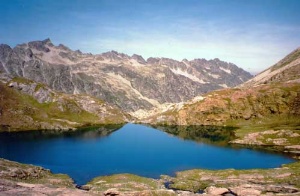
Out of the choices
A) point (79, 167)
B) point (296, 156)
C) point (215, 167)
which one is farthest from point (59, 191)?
point (296, 156)

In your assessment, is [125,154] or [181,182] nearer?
[181,182]

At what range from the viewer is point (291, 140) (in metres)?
156

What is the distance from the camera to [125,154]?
143250 millimetres

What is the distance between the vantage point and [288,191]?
76312mm

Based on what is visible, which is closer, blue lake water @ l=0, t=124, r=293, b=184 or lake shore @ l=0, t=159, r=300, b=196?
lake shore @ l=0, t=159, r=300, b=196

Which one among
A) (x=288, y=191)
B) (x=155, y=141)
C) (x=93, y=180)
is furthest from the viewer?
(x=155, y=141)

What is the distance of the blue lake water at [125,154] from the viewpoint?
116750 mm

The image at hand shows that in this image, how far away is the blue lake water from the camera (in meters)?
117

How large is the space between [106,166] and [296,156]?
80392mm

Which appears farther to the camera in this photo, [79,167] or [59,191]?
[79,167]

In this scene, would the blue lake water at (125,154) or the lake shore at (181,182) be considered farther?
the blue lake water at (125,154)

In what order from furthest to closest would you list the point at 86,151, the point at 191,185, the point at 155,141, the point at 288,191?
the point at 155,141 < the point at 86,151 < the point at 191,185 < the point at 288,191

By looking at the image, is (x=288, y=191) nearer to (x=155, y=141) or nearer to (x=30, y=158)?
(x=30, y=158)

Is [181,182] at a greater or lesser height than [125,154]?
lesser
